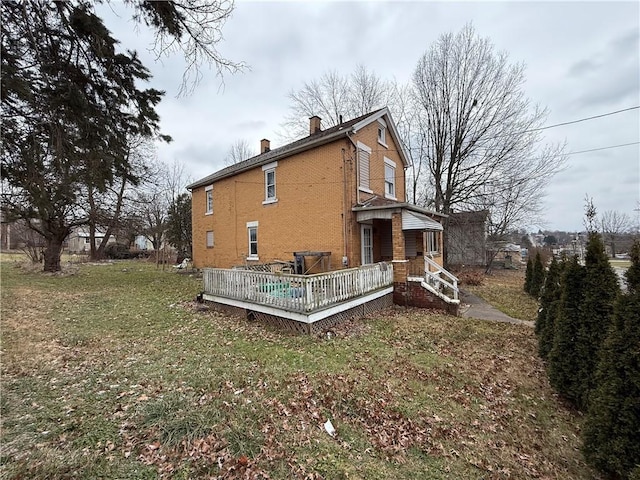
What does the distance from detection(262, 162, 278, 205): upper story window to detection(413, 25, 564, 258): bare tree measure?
12.9 m

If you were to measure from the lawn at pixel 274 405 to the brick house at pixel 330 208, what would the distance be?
4583mm

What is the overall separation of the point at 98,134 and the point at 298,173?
8214 millimetres

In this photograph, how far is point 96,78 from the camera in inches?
211

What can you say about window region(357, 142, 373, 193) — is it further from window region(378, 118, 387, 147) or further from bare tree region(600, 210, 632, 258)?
bare tree region(600, 210, 632, 258)

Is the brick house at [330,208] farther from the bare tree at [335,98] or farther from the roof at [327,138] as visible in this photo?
the bare tree at [335,98]

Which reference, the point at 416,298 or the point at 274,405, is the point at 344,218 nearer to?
the point at 416,298

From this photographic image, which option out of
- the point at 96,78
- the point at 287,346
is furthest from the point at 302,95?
the point at 287,346

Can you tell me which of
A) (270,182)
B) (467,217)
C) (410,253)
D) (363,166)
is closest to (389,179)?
(363,166)

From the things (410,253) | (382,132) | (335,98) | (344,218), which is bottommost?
(410,253)

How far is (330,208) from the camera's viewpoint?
11.8 metres

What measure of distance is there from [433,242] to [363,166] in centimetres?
636

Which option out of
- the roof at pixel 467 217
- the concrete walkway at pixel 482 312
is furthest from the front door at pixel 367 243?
the roof at pixel 467 217

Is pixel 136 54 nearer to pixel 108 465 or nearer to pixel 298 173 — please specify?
pixel 108 465

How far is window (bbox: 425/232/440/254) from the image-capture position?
48.5 ft
